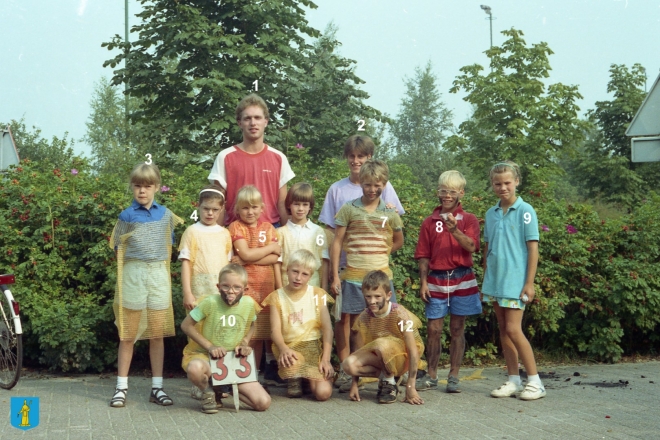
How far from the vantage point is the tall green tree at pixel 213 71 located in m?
19.4

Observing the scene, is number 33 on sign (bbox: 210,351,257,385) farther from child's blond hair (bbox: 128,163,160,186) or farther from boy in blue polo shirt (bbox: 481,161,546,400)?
boy in blue polo shirt (bbox: 481,161,546,400)

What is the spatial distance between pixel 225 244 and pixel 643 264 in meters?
4.53

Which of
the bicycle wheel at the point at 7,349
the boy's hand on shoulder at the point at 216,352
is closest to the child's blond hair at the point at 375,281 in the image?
the boy's hand on shoulder at the point at 216,352

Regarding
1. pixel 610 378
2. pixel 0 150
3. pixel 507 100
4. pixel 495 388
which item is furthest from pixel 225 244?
pixel 507 100

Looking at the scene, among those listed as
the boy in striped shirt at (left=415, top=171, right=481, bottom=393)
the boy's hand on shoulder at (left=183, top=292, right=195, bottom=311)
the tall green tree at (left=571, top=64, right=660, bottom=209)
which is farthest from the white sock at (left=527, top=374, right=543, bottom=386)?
the tall green tree at (left=571, top=64, right=660, bottom=209)

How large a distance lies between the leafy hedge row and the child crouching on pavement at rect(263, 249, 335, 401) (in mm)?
1285

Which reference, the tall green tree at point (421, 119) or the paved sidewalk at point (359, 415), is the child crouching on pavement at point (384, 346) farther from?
the tall green tree at point (421, 119)

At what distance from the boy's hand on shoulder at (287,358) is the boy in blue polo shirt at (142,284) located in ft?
2.89

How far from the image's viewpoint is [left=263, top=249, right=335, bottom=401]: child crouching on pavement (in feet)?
21.9

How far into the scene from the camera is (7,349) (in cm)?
715

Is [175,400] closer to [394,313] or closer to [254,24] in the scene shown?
[394,313]

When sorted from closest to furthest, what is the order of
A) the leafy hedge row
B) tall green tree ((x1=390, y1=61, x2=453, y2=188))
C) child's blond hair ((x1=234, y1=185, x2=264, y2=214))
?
child's blond hair ((x1=234, y1=185, x2=264, y2=214)) → the leafy hedge row → tall green tree ((x1=390, y1=61, x2=453, y2=188))

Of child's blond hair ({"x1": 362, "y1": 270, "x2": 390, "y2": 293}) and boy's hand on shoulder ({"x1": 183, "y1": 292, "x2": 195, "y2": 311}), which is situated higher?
child's blond hair ({"x1": 362, "y1": 270, "x2": 390, "y2": 293})

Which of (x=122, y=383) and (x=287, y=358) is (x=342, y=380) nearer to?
(x=287, y=358)
